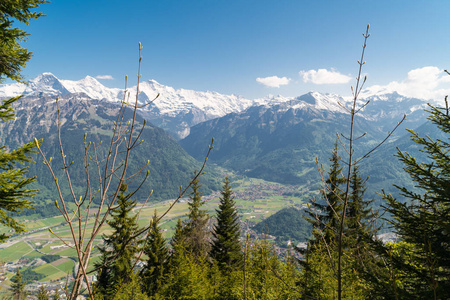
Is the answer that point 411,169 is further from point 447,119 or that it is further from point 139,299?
point 139,299

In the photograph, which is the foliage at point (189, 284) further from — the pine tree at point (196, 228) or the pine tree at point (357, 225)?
the pine tree at point (196, 228)

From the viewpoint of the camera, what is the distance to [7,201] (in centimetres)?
596

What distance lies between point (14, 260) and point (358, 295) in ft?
535

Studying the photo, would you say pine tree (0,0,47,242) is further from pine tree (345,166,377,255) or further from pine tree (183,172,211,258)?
pine tree (183,172,211,258)

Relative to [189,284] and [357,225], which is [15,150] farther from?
[357,225]

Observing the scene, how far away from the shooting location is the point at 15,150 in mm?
6211

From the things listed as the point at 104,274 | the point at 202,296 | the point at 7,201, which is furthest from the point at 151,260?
the point at 7,201

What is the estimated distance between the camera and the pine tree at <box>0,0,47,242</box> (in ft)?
19.3

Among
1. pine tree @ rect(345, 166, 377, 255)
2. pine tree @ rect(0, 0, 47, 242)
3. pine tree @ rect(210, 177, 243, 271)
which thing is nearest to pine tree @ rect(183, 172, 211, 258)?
pine tree @ rect(210, 177, 243, 271)

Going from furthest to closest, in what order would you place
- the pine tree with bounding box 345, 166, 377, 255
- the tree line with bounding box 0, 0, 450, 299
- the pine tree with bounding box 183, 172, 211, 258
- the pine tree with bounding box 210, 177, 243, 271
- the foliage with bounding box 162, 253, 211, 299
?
the pine tree with bounding box 183, 172, 211, 258 < the pine tree with bounding box 210, 177, 243, 271 < the foliage with bounding box 162, 253, 211, 299 < the pine tree with bounding box 345, 166, 377, 255 < the tree line with bounding box 0, 0, 450, 299

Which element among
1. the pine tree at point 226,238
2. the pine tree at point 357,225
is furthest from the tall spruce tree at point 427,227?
the pine tree at point 226,238

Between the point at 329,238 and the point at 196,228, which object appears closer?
the point at 329,238

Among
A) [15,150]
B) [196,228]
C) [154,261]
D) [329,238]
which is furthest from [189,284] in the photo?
[196,228]

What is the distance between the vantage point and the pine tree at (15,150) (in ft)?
19.3
